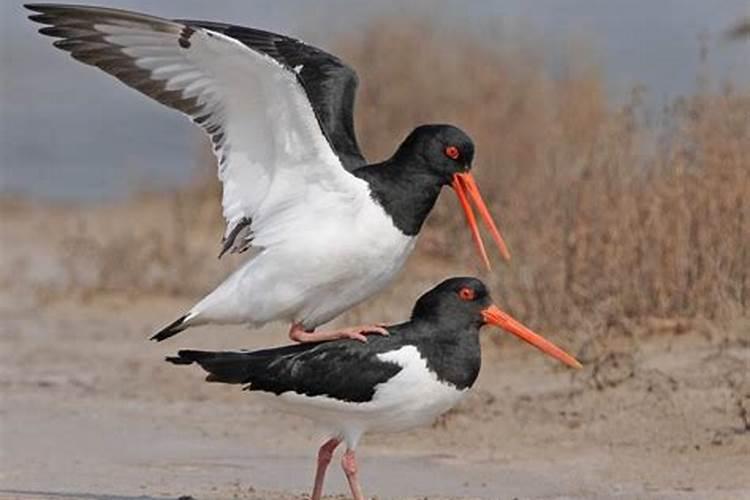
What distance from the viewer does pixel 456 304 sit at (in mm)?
9812

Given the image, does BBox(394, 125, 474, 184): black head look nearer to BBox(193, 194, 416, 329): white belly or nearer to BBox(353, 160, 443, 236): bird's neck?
BBox(353, 160, 443, 236): bird's neck

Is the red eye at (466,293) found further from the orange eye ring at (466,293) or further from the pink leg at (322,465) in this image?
the pink leg at (322,465)

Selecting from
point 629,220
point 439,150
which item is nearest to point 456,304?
point 439,150

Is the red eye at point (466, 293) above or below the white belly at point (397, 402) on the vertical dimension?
above

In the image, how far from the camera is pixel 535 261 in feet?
45.0

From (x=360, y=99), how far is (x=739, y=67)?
21.1ft

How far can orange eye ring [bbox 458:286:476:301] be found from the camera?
388 inches

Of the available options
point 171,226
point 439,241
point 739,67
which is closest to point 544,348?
point 739,67

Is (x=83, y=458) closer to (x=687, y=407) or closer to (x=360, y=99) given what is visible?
(x=687, y=407)

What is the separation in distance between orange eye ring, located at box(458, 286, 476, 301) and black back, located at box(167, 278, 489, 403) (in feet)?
0.07

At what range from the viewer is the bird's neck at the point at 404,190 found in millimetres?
10125

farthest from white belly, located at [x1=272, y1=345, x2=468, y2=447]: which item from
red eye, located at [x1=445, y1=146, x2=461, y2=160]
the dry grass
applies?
the dry grass

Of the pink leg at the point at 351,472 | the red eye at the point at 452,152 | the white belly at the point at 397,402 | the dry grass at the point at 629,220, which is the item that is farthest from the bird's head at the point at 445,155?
the dry grass at the point at 629,220

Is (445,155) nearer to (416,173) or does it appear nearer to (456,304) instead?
(416,173)
